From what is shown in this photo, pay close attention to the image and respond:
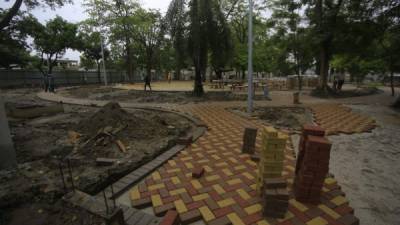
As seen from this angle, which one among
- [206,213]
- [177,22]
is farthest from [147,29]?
[206,213]

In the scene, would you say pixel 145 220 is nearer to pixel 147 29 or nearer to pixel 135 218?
pixel 135 218

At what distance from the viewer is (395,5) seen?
25.4 feet

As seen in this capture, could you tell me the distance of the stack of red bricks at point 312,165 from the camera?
222cm

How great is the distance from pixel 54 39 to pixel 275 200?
96.5 feet

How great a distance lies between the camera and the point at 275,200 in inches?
85.4

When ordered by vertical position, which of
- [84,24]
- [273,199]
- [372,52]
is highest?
[84,24]

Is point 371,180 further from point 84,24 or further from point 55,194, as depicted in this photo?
point 84,24

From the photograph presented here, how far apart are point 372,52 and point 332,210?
44.3 feet

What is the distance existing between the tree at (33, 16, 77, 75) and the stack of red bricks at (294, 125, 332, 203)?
28026 mm

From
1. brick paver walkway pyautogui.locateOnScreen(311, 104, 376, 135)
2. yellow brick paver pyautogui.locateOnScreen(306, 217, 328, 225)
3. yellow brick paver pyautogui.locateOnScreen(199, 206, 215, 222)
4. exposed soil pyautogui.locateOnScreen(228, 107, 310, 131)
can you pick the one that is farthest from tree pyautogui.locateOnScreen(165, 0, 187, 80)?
yellow brick paver pyautogui.locateOnScreen(306, 217, 328, 225)

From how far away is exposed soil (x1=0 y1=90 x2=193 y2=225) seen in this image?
2.38m

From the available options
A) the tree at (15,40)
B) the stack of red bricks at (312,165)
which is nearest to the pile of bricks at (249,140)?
the stack of red bricks at (312,165)

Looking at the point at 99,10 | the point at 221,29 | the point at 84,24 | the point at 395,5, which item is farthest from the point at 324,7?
the point at 84,24

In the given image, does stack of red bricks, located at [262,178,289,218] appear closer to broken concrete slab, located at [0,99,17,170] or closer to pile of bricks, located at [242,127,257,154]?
pile of bricks, located at [242,127,257,154]
